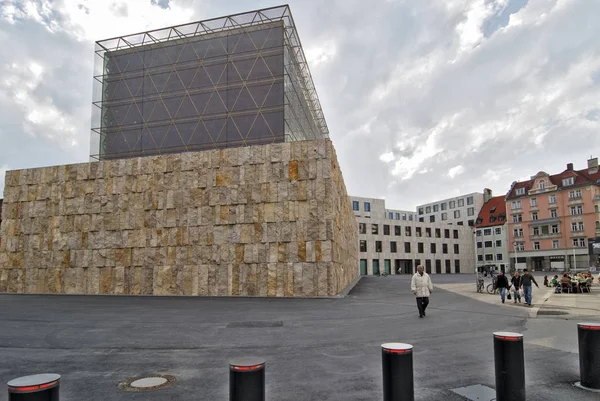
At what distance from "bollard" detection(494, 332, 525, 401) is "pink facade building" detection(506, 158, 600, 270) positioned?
2520 inches

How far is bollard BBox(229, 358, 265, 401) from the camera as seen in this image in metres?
3.89

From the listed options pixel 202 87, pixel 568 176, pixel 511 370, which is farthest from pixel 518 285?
pixel 568 176

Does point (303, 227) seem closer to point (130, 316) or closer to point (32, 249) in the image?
point (130, 316)

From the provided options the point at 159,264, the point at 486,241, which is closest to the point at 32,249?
the point at 159,264

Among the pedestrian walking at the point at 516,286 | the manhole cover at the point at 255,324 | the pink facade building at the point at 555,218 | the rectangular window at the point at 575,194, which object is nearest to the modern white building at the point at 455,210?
the pink facade building at the point at 555,218

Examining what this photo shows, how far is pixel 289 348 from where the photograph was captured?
872 centimetres

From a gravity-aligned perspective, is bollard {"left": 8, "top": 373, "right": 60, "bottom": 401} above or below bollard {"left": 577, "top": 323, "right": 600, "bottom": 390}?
above

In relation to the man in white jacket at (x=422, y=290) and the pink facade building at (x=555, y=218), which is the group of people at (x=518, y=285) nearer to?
the man in white jacket at (x=422, y=290)

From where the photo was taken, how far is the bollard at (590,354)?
18.3 feet

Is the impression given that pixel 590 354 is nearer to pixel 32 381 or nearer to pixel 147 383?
pixel 147 383

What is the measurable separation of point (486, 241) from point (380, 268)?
26.0m

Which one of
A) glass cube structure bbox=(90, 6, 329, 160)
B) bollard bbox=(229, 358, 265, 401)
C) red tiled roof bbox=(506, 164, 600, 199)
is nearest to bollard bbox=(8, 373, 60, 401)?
bollard bbox=(229, 358, 265, 401)

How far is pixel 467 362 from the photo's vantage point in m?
7.30

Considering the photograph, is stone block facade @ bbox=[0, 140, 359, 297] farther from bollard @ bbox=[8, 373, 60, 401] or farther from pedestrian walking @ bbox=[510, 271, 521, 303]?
bollard @ bbox=[8, 373, 60, 401]
